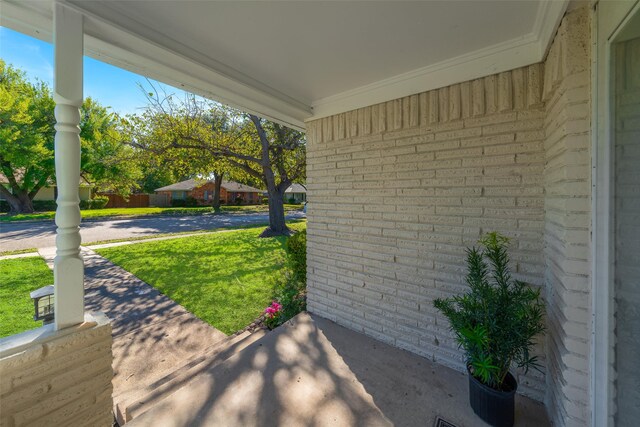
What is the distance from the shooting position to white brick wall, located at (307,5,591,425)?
1466mm

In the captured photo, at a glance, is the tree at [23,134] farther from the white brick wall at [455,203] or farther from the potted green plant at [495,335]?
the potted green plant at [495,335]

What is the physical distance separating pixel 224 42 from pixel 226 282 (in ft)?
15.1

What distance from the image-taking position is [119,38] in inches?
69.4

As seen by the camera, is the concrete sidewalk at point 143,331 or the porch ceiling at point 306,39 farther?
the concrete sidewalk at point 143,331

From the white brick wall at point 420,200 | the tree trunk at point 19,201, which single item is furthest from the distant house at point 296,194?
the white brick wall at point 420,200

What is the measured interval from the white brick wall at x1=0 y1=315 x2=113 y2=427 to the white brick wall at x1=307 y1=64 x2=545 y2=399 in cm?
227

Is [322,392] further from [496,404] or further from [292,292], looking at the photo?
[292,292]

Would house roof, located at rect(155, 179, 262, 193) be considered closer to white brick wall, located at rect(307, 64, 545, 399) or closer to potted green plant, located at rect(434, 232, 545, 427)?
white brick wall, located at rect(307, 64, 545, 399)

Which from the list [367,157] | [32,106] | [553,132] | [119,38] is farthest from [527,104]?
[32,106]

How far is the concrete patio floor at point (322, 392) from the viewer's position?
1.86 metres

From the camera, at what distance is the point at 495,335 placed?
5.63 feet

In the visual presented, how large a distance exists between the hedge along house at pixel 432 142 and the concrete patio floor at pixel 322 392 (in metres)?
0.27

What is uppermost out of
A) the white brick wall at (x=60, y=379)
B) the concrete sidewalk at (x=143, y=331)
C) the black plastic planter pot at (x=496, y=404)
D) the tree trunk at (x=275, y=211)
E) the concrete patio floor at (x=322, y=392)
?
the tree trunk at (x=275, y=211)

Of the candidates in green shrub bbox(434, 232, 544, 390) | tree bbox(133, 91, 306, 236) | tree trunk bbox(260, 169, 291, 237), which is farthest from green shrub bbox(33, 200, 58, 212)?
A: green shrub bbox(434, 232, 544, 390)
